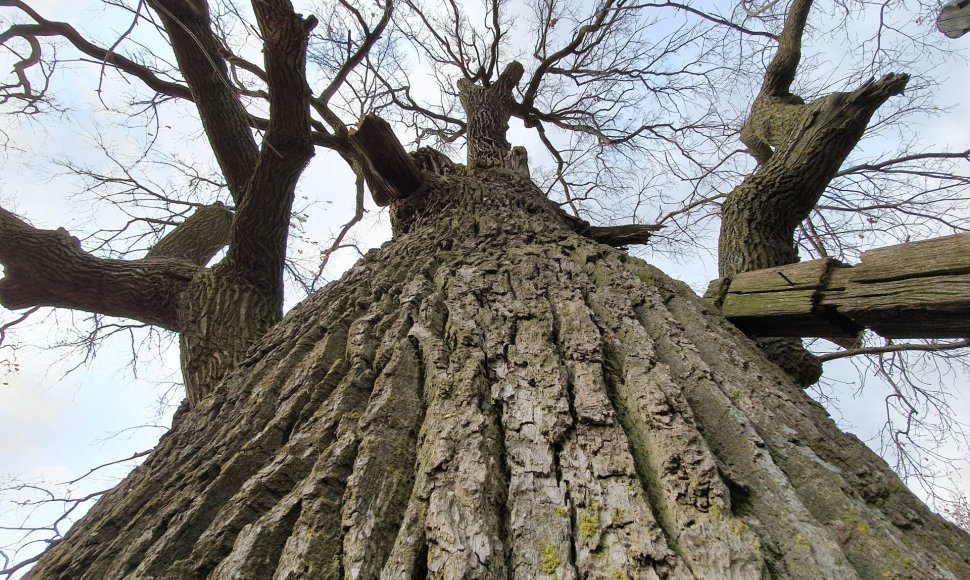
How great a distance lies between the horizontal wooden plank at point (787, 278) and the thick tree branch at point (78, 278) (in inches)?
125

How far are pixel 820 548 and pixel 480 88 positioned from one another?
17.9 feet

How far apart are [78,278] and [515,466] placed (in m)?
3.12

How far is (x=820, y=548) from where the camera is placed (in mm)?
734

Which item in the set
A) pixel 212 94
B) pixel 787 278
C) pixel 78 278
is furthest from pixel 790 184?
pixel 78 278

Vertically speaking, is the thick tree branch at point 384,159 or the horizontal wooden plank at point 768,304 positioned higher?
the thick tree branch at point 384,159

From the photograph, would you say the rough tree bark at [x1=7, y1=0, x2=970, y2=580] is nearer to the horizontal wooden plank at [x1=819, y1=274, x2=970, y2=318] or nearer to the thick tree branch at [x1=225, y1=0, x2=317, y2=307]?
the horizontal wooden plank at [x1=819, y1=274, x2=970, y2=318]

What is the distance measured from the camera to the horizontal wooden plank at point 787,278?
1.67 meters

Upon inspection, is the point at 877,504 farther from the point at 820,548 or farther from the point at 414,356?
the point at 414,356

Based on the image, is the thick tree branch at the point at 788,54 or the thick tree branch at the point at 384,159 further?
the thick tree branch at the point at 788,54

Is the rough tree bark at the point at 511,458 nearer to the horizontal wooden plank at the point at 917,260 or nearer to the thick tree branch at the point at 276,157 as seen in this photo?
the horizontal wooden plank at the point at 917,260

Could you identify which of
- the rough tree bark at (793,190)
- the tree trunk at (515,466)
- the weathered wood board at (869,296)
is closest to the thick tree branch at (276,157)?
the tree trunk at (515,466)

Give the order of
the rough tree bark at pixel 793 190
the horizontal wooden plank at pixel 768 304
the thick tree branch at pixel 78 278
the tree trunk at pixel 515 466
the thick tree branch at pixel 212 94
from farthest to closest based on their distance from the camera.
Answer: the thick tree branch at pixel 212 94
the thick tree branch at pixel 78 278
the rough tree bark at pixel 793 190
the horizontal wooden plank at pixel 768 304
the tree trunk at pixel 515 466

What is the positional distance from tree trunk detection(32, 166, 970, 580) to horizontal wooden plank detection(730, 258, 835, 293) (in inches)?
12.1

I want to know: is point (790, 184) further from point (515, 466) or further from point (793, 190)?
point (515, 466)
